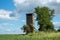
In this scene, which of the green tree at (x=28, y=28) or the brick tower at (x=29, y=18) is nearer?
the green tree at (x=28, y=28)

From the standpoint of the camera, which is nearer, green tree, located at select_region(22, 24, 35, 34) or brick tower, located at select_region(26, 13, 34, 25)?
green tree, located at select_region(22, 24, 35, 34)

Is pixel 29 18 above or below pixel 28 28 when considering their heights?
above

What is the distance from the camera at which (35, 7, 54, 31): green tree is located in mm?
51978

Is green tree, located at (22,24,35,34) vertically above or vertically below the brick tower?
below

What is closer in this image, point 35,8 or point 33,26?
point 33,26

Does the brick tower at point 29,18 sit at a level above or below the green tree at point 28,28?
above

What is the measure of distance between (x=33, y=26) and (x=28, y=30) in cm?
179

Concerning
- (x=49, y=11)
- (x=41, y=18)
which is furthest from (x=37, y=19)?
(x=49, y=11)

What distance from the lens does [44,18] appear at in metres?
53.2

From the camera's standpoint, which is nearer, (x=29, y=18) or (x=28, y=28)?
(x=28, y=28)

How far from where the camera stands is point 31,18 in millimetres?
52969

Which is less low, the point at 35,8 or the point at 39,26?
the point at 35,8

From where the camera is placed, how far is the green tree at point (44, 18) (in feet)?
171

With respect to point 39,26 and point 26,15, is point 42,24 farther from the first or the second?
point 26,15
